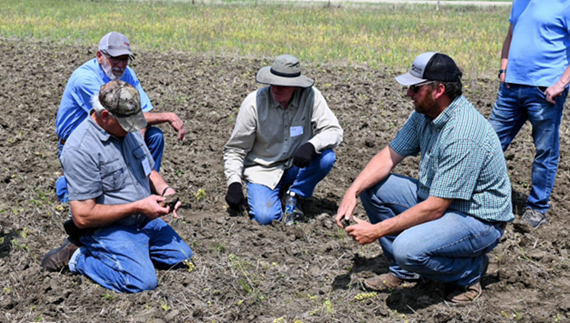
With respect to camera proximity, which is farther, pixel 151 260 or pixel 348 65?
pixel 348 65

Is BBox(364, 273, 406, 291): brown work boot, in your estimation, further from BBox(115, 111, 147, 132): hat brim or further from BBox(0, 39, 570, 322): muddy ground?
BBox(115, 111, 147, 132): hat brim

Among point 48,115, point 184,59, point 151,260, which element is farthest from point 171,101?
point 151,260

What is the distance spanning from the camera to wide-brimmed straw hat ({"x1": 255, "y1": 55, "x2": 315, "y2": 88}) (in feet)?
15.7

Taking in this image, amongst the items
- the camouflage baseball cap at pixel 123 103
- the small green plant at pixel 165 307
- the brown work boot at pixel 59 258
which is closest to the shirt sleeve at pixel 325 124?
the camouflage baseball cap at pixel 123 103

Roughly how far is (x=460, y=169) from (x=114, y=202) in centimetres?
209

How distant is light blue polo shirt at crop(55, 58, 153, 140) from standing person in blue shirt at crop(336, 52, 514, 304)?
247 centimetres

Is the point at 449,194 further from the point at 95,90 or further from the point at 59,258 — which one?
the point at 95,90

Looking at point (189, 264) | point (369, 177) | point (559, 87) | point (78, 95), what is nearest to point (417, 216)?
point (369, 177)

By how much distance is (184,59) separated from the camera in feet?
35.7

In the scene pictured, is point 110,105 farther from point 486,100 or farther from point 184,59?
point 184,59

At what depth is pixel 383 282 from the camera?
393 centimetres

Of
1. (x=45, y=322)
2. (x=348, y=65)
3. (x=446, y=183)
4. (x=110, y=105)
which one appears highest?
(x=110, y=105)

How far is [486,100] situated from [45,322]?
6407 mm

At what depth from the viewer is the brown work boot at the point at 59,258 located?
399cm
